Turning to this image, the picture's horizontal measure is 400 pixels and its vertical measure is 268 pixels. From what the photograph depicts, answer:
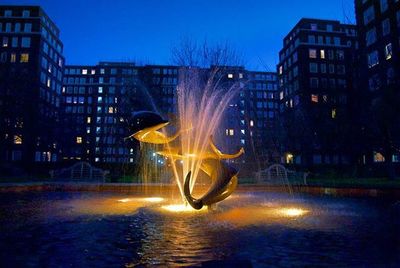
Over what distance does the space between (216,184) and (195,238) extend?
3.81 meters

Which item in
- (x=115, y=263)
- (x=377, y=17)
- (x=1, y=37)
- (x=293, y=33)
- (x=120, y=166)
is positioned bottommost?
(x=115, y=263)

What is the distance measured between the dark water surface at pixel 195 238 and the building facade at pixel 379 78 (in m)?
17.1

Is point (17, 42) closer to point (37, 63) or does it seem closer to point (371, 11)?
point (37, 63)

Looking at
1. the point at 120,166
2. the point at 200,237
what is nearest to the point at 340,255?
the point at 200,237

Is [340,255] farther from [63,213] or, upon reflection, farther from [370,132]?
[370,132]

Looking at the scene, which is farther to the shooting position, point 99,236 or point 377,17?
point 377,17

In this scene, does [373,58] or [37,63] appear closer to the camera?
[373,58]

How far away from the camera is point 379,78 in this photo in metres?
31.0

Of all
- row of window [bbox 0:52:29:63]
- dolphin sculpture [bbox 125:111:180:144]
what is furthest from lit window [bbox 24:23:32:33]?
dolphin sculpture [bbox 125:111:180:144]

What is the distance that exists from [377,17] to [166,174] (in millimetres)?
40558

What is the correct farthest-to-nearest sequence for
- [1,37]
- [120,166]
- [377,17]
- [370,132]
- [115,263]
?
[1,37]
[377,17]
[120,166]
[370,132]
[115,263]

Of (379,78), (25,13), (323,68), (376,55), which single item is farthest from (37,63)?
(376,55)

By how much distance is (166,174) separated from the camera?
2572 cm

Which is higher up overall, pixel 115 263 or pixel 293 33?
pixel 293 33
